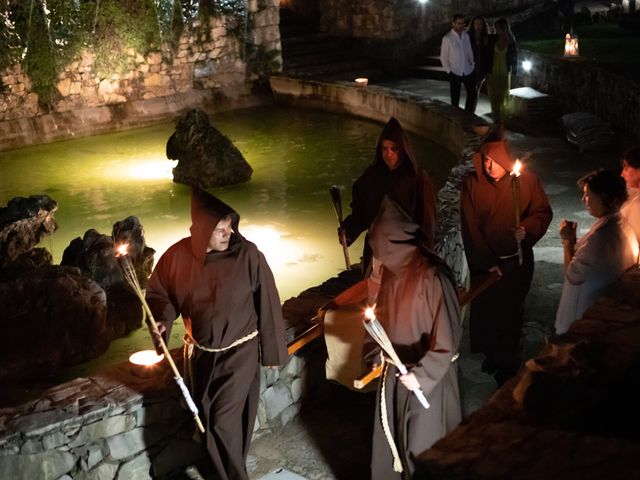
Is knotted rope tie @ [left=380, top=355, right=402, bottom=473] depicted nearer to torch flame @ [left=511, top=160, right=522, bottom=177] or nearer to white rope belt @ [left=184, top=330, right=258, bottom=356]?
white rope belt @ [left=184, top=330, right=258, bottom=356]

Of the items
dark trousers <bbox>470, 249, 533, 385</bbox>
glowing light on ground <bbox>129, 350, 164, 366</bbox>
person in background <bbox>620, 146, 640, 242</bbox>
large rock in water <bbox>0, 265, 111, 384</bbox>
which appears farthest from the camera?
large rock in water <bbox>0, 265, 111, 384</bbox>

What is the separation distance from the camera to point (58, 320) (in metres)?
7.78

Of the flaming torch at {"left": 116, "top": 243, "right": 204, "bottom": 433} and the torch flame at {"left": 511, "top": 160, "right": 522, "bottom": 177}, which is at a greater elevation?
the torch flame at {"left": 511, "top": 160, "right": 522, "bottom": 177}

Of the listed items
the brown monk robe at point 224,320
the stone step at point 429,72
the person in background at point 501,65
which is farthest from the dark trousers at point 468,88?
the brown monk robe at point 224,320

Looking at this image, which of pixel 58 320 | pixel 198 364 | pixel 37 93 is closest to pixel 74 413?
pixel 198 364

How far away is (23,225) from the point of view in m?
10.5

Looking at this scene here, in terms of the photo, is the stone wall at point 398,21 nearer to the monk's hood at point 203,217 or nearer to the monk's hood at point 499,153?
the monk's hood at point 499,153

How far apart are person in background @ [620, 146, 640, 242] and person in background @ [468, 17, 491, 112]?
884cm

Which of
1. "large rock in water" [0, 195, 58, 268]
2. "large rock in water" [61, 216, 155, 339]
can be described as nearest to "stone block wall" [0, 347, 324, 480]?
"large rock in water" [61, 216, 155, 339]

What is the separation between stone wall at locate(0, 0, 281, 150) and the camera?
1700cm

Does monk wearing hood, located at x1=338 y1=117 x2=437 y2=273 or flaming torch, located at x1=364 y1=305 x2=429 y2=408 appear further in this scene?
monk wearing hood, located at x1=338 y1=117 x2=437 y2=273

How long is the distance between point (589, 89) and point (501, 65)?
1.57 m

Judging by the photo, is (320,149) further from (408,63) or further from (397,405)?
(397,405)

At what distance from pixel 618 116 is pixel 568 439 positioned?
34.8ft
